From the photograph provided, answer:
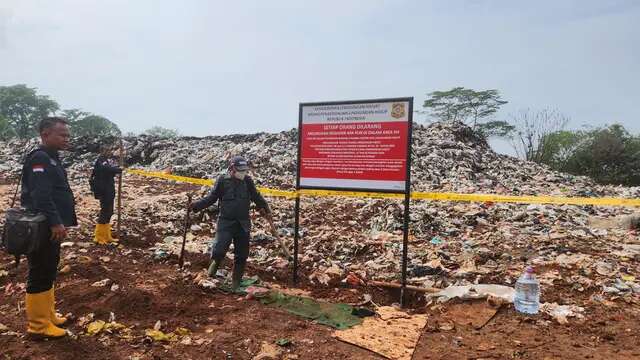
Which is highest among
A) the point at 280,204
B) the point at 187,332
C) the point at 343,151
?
the point at 343,151

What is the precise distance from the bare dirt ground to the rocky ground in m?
0.02

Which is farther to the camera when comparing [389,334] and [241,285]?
[241,285]

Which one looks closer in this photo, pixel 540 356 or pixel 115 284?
pixel 540 356

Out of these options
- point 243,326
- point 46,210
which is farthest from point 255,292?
point 46,210

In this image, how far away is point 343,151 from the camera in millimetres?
5312

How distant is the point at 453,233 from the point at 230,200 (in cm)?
435

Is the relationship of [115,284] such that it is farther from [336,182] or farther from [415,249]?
[415,249]

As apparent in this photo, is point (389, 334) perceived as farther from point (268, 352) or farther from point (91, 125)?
point (91, 125)

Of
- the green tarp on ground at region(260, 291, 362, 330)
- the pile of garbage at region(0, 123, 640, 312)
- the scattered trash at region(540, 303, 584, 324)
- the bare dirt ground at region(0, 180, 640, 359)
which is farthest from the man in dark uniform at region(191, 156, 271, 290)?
the scattered trash at region(540, 303, 584, 324)

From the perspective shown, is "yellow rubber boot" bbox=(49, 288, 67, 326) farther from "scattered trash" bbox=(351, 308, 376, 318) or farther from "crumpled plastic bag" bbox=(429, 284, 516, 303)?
"crumpled plastic bag" bbox=(429, 284, 516, 303)

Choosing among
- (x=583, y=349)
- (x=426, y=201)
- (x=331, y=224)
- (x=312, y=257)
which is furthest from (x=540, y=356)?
(x=426, y=201)

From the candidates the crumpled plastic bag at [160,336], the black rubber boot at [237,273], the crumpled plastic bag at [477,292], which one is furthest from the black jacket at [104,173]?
the crumpled plastic bag at [477,292]

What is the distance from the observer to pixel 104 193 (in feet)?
24.1

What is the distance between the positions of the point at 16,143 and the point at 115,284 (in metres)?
22.5
